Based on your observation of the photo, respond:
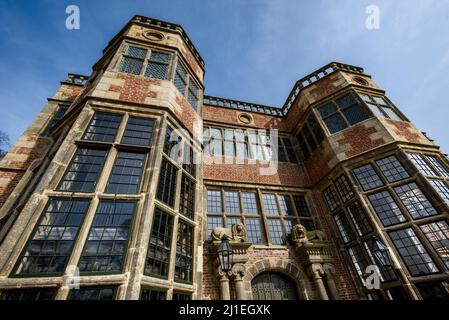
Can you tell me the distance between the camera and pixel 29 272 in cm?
347

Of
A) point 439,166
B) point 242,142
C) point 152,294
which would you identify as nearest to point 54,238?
point 152,294

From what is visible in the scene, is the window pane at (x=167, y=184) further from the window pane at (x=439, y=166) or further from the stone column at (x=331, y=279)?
the window pane at (x=439, y=166)

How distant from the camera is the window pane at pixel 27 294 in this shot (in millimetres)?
3201

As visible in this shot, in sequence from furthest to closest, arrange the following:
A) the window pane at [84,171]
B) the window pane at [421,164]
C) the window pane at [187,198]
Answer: the window pane at [421,164]
the window pane at [187,198]
the window pane at [84,171]

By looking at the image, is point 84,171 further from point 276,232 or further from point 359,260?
point 359,260

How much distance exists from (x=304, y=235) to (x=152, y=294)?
540cm

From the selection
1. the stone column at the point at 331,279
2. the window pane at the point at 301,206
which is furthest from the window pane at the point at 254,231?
the stone column at the point at 331,279

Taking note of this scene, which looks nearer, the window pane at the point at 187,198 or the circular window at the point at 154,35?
the window pane at the point at 187,198

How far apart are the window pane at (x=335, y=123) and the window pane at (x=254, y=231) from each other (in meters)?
5.29

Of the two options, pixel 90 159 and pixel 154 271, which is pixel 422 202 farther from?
pixel 90 159

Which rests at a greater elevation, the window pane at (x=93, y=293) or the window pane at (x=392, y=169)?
the window pane at (x=392, y=169)

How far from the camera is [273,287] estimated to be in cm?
668

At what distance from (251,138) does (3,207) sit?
9.55 metres
